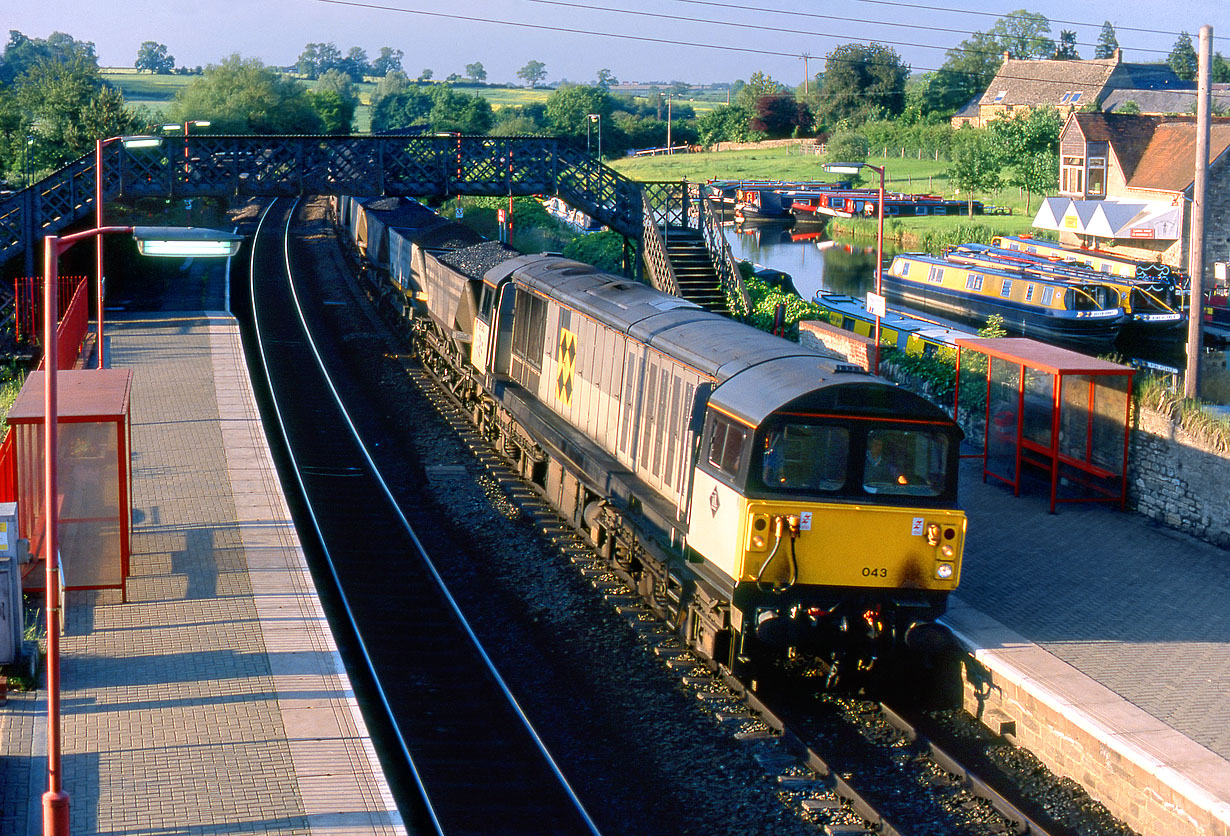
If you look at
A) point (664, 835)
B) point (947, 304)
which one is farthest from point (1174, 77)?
point (664, 835)

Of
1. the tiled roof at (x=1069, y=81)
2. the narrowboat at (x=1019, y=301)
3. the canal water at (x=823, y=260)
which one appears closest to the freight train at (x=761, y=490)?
the canal water at (x=823, y=260)

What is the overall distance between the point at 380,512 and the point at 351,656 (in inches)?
215

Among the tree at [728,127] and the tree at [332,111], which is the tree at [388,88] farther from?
the tree at [728,127]

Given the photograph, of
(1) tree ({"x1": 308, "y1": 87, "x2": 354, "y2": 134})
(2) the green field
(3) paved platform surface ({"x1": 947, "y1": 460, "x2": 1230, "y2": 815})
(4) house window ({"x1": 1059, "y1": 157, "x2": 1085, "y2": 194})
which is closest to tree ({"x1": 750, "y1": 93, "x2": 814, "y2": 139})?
(2) the green field

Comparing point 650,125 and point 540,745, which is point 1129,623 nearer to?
point 540,745

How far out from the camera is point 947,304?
149 ft

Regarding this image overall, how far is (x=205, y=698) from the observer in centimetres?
1195

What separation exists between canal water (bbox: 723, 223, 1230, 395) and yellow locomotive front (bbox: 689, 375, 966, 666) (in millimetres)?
24677

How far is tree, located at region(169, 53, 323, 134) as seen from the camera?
72.8 meters

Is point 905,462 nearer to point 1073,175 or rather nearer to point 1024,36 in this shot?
point 1073,175

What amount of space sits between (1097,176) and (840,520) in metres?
52.5

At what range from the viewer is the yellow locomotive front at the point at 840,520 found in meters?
12.1

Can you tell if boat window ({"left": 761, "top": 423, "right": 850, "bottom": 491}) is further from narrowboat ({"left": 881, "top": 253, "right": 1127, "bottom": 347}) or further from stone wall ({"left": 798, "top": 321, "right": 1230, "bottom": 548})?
narrowboat ({"left": 881, "top": 253, "right": 1127, "bottom": 347})

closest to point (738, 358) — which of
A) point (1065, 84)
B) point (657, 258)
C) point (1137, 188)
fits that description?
point (657, 258)
